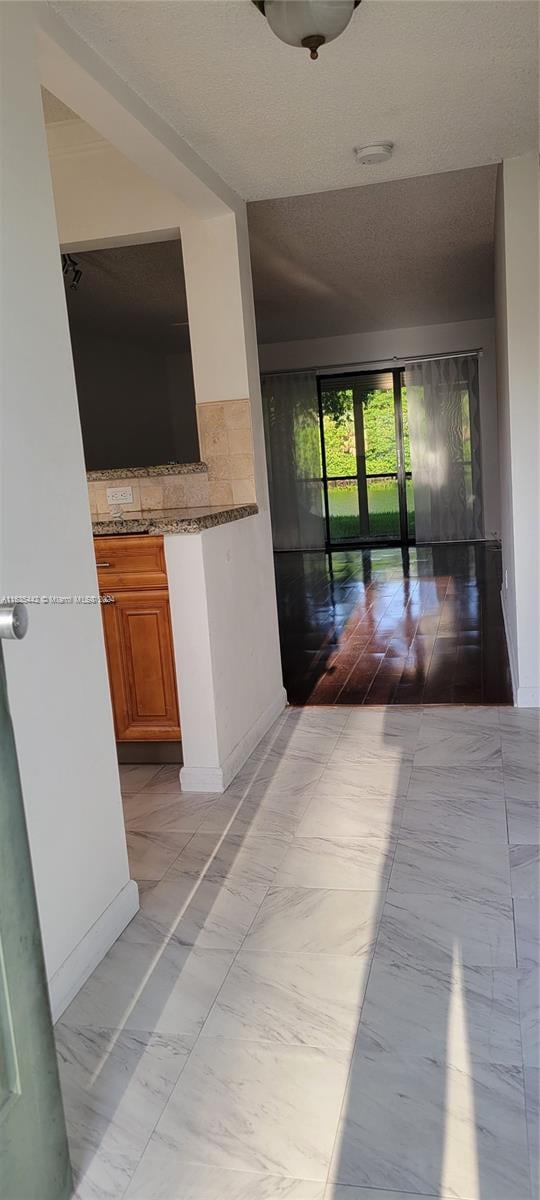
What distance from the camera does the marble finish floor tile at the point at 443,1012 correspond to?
5.27 feet

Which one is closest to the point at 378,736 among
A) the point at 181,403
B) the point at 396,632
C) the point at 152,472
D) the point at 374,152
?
the point at 152,472

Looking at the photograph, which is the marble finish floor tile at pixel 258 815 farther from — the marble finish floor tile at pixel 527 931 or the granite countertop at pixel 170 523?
the granite countertop at pixel 170 523

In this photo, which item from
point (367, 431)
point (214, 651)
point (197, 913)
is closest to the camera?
point (197, 913)

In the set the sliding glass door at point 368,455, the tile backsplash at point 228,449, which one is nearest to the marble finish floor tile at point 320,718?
the tile backsplash at point 228,449

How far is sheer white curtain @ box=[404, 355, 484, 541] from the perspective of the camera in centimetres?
936

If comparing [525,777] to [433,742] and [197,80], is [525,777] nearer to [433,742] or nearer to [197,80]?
[433,742]

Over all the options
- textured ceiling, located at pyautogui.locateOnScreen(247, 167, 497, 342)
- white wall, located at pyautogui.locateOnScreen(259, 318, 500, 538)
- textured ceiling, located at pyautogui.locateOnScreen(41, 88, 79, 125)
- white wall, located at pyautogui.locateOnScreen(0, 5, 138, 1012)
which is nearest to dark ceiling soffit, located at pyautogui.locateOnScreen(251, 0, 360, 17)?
white wall, located at pyautogui.locateOnScreen(0, 5, 138, 1012)

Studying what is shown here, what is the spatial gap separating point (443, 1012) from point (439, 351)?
8418 mm

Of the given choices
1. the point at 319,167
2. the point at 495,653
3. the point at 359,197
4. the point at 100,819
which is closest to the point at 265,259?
the point at 359,197

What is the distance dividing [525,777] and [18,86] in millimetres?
2357

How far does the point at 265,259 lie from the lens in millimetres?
5387

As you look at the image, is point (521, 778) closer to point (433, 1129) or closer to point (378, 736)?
point (378, 736)

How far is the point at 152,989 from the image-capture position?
1.87 meters

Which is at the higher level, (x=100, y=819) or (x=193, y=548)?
(x=193, y=548)
